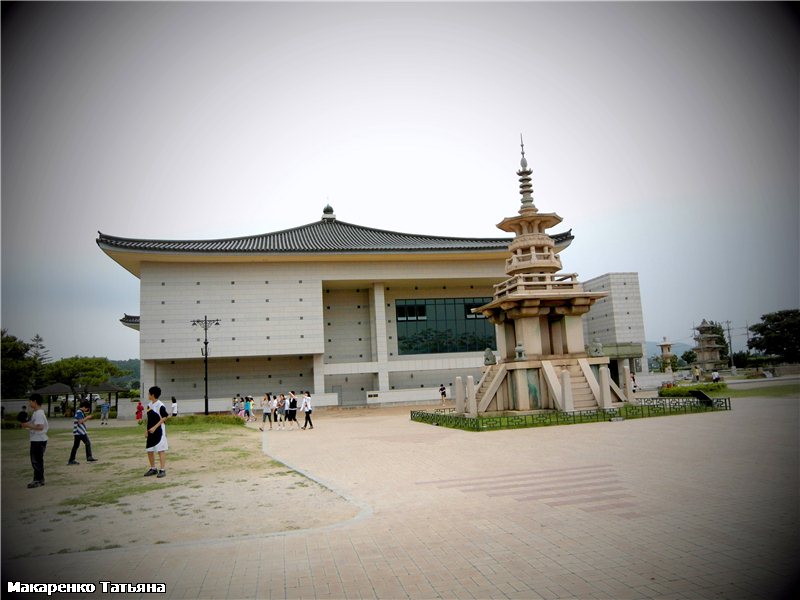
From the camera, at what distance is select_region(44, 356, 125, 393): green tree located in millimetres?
47000

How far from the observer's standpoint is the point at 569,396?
19094mm

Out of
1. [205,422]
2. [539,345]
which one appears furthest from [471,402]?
[205,422]

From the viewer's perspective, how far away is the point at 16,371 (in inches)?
1548

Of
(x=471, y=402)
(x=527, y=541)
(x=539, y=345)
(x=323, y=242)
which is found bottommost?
(x=527, y=541)

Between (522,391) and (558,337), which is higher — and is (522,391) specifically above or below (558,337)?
below

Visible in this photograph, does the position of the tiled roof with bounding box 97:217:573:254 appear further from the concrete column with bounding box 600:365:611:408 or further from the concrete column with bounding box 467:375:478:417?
the concrete column with bounding box 600:365:611:408

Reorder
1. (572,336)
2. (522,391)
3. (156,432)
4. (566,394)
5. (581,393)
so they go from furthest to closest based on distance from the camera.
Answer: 1. (572,336)
2. (522,391)
3. (581,393)
4. (566,394)
5. (156,432)

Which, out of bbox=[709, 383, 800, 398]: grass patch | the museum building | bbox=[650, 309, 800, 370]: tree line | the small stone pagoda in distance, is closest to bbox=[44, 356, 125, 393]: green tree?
the museum building

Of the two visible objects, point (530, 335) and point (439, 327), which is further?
point (439, 327)

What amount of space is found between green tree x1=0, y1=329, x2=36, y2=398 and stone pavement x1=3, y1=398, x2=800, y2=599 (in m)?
35.3

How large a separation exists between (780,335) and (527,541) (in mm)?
55728

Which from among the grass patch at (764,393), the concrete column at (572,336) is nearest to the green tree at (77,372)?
the concrete column at (572,336)

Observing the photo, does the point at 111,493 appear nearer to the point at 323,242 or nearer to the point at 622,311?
the point at 323,242

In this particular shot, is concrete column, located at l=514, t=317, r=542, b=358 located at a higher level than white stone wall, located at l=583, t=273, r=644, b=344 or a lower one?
lower
